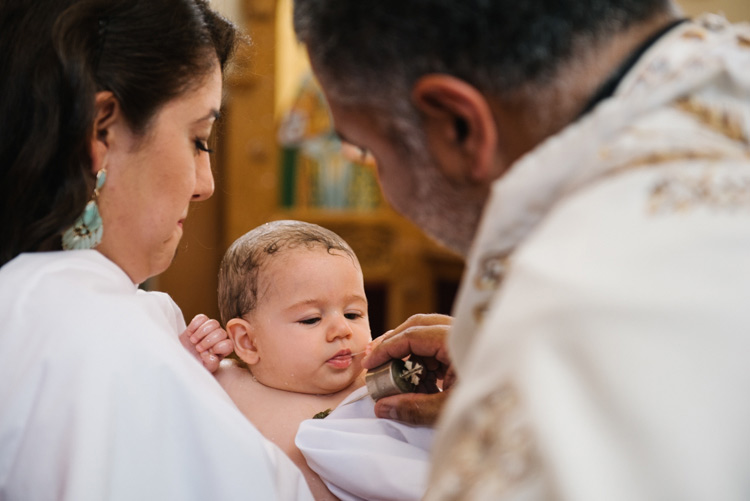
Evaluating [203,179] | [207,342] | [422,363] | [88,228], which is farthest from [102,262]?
[422,363]

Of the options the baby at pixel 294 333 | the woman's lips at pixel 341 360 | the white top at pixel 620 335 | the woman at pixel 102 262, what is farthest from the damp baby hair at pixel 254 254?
the white top at pixel 620 335

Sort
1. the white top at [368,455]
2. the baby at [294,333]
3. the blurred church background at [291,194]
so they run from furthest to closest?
1. the blurred church background at [291,194]
2. the baby at [294,333]
3. the white top at [368,455]

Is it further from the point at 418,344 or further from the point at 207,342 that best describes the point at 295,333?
the point at 418,344

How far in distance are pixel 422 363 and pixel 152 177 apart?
0.78m

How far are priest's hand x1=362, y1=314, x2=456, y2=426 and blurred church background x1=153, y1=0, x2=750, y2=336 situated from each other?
14.2ft

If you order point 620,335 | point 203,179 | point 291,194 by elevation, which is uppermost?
point 620,335

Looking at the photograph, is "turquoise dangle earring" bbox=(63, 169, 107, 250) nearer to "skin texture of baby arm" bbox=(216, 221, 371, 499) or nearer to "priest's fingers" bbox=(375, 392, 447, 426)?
"skin texture of baby arm" bbox=(216, 221, 371, 499)

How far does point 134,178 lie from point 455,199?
30.6 inches

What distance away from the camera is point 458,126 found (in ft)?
3.88

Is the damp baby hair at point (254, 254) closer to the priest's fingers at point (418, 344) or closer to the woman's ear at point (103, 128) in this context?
the priest's fingers at point (418, 344)

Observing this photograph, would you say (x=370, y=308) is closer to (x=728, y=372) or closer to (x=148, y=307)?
(x=148, y=307)

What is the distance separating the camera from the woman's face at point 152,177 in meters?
1.71

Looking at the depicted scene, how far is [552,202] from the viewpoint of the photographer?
3.51 ft

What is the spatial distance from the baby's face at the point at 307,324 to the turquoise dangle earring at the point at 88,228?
25.0 inches
